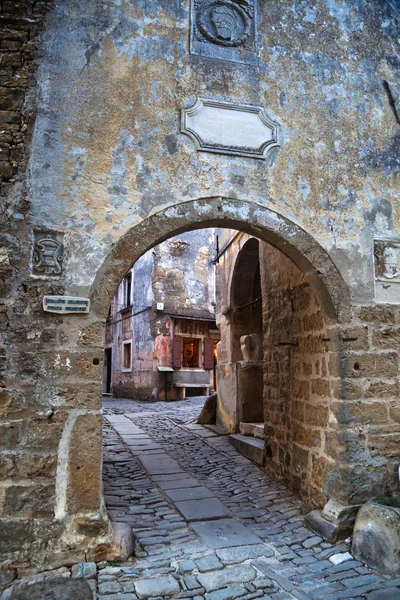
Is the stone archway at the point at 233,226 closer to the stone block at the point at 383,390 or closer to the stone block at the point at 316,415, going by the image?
the stone block at the point at 383,390

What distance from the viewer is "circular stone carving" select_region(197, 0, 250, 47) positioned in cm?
397

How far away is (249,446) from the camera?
19.5ft

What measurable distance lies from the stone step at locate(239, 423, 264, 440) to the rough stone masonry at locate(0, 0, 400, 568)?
2.33m

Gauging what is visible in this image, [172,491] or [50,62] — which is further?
[172,491]

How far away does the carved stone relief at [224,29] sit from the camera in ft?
13.0

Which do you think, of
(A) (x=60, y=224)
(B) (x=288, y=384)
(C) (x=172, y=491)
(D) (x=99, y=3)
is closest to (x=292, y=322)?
(B) (x=288, y=384)

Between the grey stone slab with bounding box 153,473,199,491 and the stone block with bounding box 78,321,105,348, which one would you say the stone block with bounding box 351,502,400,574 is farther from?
the stone block with bounding box 78,321,105,348

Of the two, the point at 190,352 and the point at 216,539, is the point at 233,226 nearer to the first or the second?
the point at 216,539

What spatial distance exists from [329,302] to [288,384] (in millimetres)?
1326

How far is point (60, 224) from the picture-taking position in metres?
3.33

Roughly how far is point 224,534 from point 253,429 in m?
2.98

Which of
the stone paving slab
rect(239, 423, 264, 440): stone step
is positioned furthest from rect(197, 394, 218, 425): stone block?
the stone paving slab

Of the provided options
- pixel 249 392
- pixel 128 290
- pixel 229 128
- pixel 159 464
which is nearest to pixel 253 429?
pixel 249 392

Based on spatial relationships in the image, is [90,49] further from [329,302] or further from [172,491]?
[172,491]
